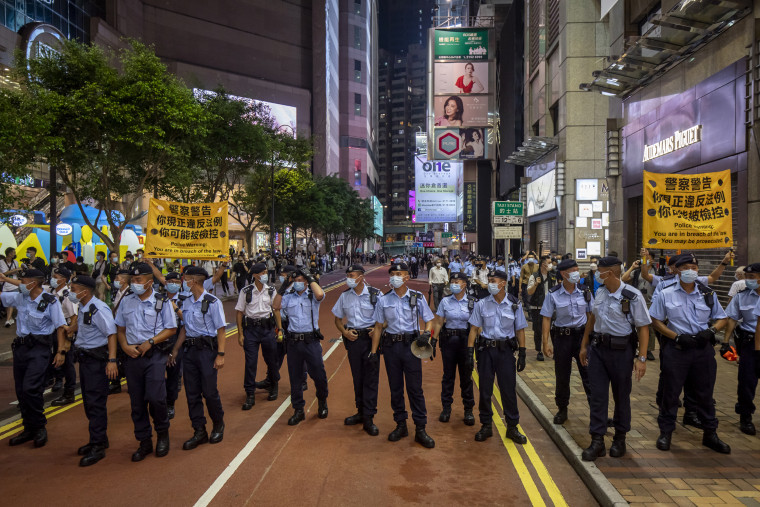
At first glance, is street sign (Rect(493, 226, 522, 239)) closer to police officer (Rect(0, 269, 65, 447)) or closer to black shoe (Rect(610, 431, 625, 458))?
black shoe (Rect(610, 431, 625, 458))

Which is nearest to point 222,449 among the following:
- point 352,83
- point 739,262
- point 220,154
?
point 739,262

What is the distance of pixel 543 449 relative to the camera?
6273mm

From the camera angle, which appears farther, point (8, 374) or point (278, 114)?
point (278, 114)

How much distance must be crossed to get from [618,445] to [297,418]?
12.5 ft

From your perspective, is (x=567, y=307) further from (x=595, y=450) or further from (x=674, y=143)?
(x=674, y=143)

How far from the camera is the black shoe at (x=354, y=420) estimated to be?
7.08 meters

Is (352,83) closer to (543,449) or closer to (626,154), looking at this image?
(626,154)

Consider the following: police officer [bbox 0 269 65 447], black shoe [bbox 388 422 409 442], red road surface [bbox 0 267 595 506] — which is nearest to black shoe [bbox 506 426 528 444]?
red road surface [bbox 0 267 595 506]

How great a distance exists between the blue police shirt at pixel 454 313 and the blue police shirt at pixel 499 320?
0.63 metres

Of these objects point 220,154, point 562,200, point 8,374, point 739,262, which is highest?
point 220,154

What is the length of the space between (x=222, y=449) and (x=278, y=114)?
7051 centimetres

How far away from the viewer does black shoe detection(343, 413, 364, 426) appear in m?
7.08

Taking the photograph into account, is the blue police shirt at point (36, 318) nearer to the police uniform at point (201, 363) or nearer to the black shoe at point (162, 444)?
the police uniform at point (201, 363)

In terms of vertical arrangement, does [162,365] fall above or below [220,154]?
below
